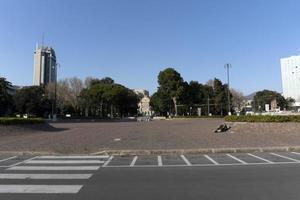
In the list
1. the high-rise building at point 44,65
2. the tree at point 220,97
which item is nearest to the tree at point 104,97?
the high-rise building at point 44,65

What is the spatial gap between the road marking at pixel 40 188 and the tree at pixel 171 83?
338 feet

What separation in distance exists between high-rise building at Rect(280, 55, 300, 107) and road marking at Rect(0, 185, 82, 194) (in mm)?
123370

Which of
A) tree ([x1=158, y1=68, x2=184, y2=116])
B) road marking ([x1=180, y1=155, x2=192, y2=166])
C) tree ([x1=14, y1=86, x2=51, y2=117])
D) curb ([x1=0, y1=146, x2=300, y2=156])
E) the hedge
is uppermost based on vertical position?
tree ([x1=158, y1=68, x2=184, y2=116])

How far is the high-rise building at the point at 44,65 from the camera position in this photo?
145375 millimetres

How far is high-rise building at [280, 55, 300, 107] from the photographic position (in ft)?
419

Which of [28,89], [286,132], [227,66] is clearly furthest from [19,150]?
[28,89]

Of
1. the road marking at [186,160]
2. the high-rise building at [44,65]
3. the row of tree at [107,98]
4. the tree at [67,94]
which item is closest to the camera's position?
the road marking at [186,160]

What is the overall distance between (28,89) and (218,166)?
334ft

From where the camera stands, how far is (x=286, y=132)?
30.4 metres

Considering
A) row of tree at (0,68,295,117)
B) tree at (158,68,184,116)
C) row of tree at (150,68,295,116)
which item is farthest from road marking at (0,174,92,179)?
tree at (158,68,184,116)

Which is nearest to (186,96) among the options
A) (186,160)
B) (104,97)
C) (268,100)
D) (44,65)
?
(104,97)

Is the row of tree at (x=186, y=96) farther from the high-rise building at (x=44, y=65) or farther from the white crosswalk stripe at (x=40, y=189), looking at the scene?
the white crosswalk stripe at (x=40, y=189)

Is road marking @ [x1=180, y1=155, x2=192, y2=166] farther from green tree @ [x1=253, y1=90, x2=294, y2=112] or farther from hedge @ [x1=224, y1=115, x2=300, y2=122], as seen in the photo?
green tree @ [x1=253, y1=90, x2=294, y2=112]

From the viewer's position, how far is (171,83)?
113688mm
